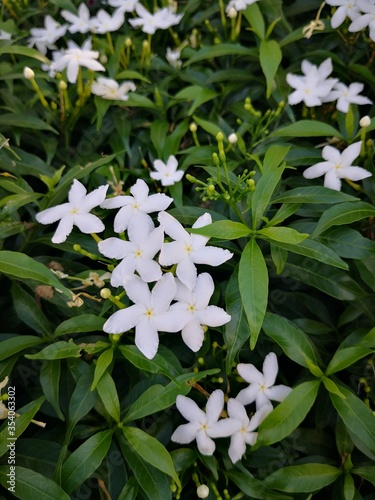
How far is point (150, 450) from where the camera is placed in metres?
1.03

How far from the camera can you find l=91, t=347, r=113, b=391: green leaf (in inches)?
41.4

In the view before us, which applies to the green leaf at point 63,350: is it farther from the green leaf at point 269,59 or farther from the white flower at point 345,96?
the white flower at point 345,96

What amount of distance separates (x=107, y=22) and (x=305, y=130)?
0.78m

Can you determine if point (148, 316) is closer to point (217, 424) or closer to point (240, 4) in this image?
point (217, 424)

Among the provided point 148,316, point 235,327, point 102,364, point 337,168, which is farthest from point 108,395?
point 337,168

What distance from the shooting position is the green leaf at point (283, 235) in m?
1.04

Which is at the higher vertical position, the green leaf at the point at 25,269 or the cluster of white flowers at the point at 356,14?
the cluster of white flowers at the point at 356,14

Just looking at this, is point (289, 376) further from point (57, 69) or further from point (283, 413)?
point (57, 69)

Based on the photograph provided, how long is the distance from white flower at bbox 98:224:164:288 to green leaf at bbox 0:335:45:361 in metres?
0.27

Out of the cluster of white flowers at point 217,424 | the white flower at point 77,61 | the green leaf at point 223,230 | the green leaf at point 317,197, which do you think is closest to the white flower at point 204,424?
the cluster of white flowers at point 217,424

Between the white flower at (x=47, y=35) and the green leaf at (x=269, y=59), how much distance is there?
678 mm

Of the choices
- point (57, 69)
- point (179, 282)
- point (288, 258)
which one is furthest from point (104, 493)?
point (57, 69)

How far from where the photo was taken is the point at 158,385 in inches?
42.3

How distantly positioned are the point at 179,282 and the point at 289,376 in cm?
51
